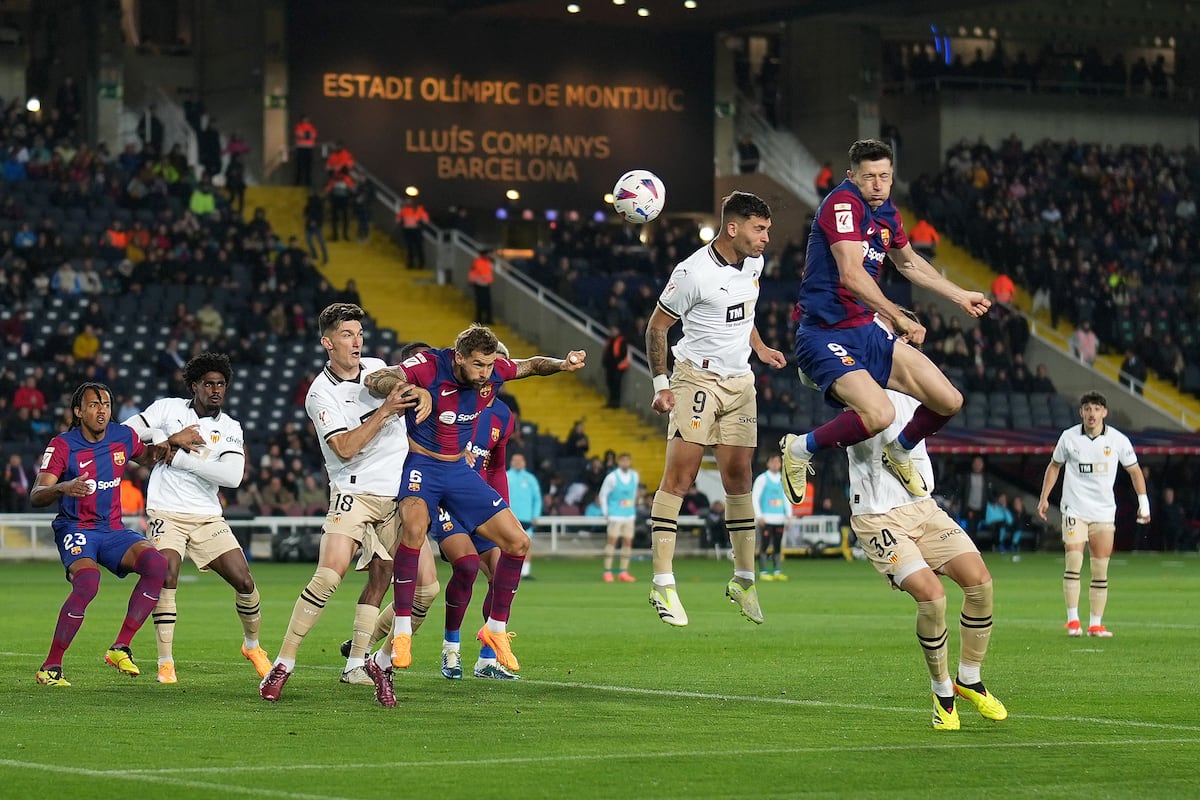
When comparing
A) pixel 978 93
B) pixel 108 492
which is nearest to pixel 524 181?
pixel 978 93

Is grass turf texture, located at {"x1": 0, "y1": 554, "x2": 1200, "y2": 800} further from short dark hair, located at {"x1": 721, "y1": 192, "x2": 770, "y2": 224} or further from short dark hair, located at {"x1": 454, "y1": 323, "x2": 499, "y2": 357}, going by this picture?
short dark hair, located at {"x1": 721, "y1": 192, "x2": 770, "y2": 224}

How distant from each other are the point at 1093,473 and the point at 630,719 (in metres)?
9.80

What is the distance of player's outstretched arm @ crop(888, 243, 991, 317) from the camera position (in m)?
12.0

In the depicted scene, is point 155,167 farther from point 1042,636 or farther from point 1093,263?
point 1042,636

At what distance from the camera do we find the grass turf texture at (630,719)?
9586 millimetres

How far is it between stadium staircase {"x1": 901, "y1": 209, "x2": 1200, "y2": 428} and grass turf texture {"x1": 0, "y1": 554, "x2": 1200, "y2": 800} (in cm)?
2596

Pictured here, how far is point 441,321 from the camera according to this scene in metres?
44.9

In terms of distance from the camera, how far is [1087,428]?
2081 centimetres

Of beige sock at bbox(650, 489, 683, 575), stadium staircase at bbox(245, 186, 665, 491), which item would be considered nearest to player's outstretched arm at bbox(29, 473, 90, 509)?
beige sock at bbox(650, 489, 683, 575)

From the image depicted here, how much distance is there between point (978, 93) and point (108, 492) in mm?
43391

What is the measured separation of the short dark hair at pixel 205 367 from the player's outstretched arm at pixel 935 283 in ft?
16.5

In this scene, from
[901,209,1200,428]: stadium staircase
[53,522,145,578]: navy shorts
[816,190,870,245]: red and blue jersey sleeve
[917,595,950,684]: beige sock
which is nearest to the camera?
[917,595,950,684]: beige sock

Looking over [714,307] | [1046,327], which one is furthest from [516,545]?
[1046,327]

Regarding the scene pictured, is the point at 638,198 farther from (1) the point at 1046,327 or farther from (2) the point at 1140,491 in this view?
(1) the point at 1046,327
